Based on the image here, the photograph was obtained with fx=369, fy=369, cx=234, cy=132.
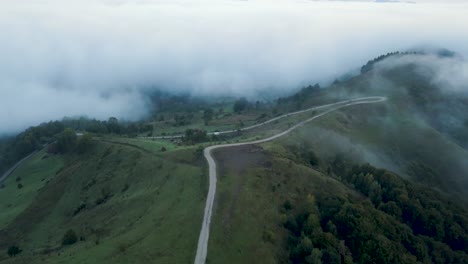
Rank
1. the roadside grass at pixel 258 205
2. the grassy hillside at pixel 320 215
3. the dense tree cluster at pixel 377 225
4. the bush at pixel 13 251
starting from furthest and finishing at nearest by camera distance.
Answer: the bush at pixel 13 251 → the dense tree cluster at pixel 377 225 → the grassy hillside at pixel 320 215 → the roadside grass at pixel 258 205

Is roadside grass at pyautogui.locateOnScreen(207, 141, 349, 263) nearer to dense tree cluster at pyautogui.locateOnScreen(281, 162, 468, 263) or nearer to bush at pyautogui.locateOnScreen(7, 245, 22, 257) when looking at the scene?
dense tree cluster at pyautogui.locateOnScreen(281, 162, 468, 263)

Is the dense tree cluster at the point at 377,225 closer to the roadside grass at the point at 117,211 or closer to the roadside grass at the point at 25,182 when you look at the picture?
the roadside grass at the point at 117,211

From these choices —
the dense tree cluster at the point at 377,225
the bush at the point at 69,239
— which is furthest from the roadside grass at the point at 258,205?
the bush at the point at 69,239

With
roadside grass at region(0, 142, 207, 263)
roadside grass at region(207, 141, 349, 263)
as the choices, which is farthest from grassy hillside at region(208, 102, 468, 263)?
roadside grass at region(0, 142, 207, 263)

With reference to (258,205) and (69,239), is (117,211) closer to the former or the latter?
(69,239)

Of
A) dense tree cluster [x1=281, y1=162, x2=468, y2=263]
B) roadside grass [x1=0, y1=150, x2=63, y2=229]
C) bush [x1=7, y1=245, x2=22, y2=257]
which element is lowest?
dense tree cluster [x1=281, y1=162, x2=468, y2=263]

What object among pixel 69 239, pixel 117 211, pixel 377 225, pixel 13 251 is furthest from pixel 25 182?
pixel 377 225

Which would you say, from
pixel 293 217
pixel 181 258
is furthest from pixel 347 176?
pixel 181 258
